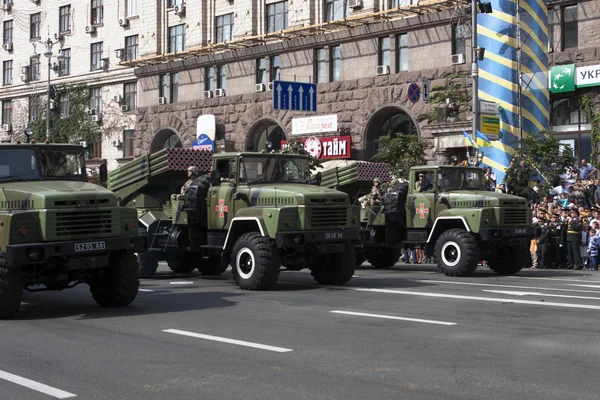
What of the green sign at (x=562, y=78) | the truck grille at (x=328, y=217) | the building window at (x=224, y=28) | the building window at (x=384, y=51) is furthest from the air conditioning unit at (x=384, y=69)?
the truck grille at (x=328, y=217)

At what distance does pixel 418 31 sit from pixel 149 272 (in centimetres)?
2010

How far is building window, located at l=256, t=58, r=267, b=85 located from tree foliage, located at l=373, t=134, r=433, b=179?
10.5m

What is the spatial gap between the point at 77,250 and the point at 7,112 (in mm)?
51391

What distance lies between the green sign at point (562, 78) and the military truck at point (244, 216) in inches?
645

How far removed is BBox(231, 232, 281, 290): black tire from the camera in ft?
51.2

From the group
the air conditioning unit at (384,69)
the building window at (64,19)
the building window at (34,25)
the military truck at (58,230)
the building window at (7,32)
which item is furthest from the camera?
the building window at (7,32)

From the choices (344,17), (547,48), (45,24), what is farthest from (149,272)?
(45,24)

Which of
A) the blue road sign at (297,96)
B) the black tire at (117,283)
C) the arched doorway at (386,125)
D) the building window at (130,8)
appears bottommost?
the black tire at (117,283)

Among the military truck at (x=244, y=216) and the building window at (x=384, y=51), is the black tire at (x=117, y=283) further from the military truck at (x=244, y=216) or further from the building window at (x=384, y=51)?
the building window at (x=384, y=51)

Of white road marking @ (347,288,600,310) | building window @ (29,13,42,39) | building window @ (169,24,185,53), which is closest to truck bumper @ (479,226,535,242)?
white road marking @ (347,288,600,310)

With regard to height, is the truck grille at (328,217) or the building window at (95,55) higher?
the building window at (95,55)

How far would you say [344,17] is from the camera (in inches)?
1528

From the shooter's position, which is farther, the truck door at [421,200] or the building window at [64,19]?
the building window at [64,19]

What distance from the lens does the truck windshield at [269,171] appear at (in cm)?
1708
